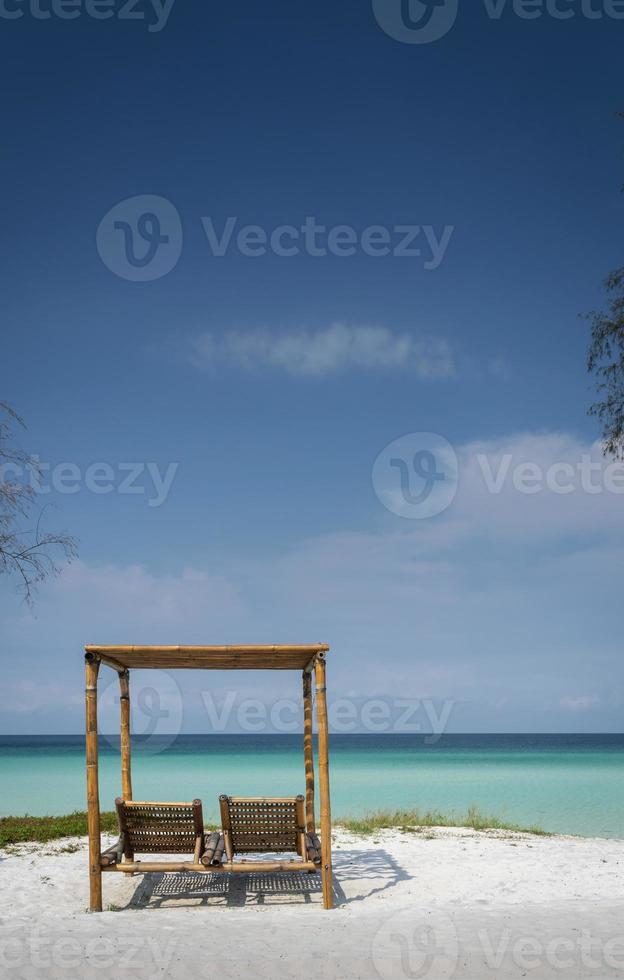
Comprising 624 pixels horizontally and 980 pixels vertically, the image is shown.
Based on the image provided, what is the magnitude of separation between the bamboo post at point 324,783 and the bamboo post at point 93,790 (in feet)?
6.52

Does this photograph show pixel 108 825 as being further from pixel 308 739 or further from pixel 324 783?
pixel 324 783

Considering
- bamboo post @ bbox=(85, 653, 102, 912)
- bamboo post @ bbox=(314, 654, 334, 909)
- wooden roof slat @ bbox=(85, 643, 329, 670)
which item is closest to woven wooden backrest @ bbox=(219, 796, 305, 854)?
bamboo post @ bbox=(314, 654, 334, 909)

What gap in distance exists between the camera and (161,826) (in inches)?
317

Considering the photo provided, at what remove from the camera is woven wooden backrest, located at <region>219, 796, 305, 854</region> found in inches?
319

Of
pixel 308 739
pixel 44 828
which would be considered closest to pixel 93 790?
pixel 308 739

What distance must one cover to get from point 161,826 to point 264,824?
977 millimetres

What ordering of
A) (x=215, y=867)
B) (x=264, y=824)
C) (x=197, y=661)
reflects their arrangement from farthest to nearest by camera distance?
(x=197, y=661) < (x=264, y=824) < (x=215, y=867)

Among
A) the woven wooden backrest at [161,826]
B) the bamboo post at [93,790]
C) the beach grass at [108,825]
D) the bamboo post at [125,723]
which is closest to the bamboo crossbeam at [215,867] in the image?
the bamboo post at [93,790]

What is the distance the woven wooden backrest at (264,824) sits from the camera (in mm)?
8094

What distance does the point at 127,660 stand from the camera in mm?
8703

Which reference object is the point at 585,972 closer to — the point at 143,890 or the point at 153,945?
the point at 153,945

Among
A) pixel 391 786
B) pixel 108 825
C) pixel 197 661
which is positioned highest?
pixel 197 661

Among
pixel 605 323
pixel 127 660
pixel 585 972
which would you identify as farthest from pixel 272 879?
pixel 605 323

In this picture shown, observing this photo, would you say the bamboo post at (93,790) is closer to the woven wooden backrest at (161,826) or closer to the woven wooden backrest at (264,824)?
the woven wooden backrest at (161,826)
